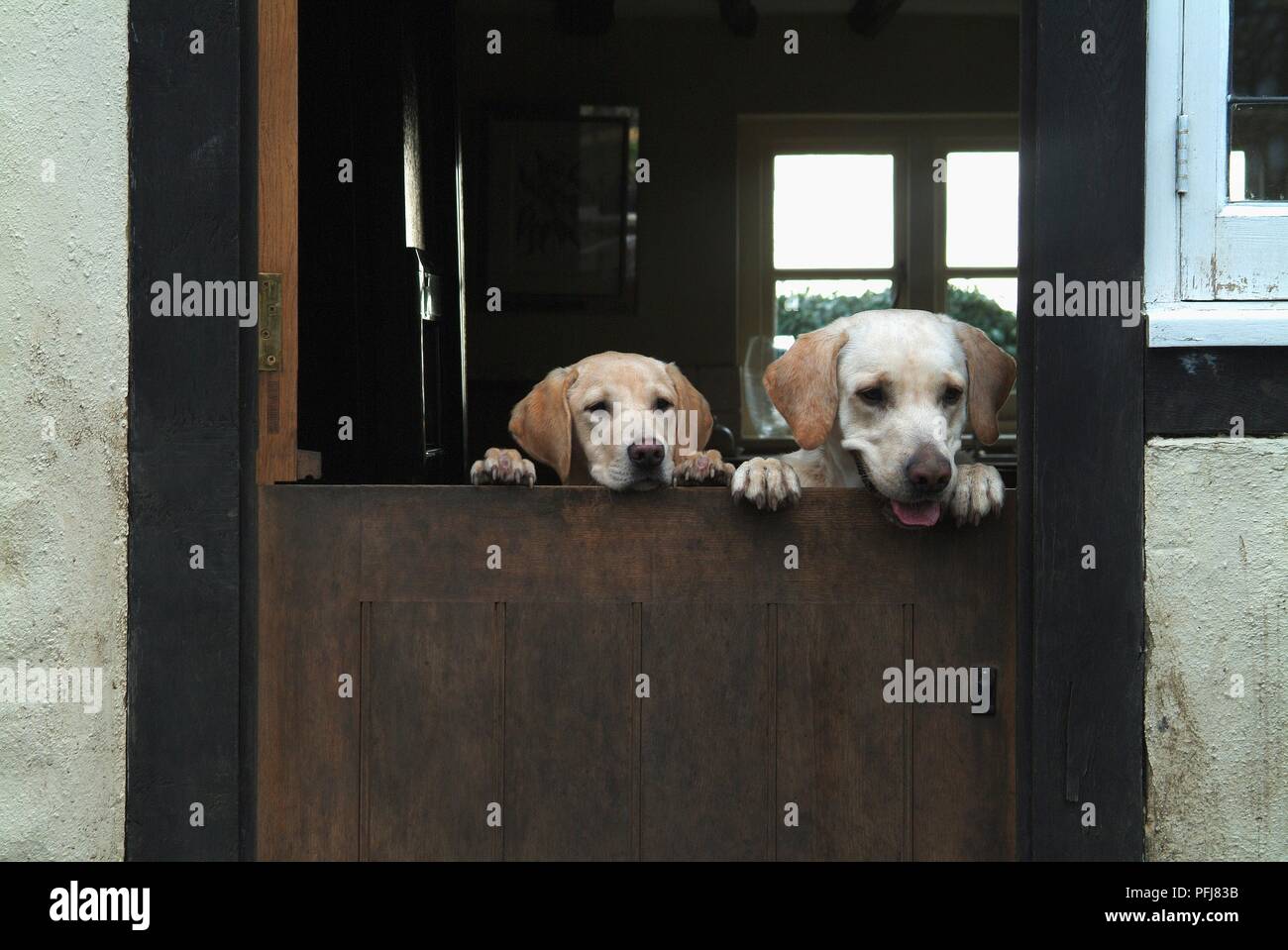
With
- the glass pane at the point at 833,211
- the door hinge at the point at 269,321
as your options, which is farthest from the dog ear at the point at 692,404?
the glass pane at the point at 833,211

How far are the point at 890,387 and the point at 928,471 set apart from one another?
34cm

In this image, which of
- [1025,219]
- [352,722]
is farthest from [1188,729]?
[352,722]

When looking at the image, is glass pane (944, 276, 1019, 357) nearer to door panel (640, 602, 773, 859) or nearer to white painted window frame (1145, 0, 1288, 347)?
white painted window frame (1145, 0, 1288, 347)

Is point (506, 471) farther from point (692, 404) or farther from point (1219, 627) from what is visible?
point (1219, 627)

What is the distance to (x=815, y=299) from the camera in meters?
8.87

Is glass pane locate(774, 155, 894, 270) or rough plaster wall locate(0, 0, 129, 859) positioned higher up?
glass pane locate(774, 155, 894, 270)

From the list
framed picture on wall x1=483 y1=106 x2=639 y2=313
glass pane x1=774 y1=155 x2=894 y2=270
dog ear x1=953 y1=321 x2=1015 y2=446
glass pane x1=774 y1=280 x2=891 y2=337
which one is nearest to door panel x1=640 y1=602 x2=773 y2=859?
dog ear x1=953 y1=321 x2=1015 y2=446

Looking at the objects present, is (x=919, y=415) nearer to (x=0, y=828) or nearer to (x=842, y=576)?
(x=842, y=576)

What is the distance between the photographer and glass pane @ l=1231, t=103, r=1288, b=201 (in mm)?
2506

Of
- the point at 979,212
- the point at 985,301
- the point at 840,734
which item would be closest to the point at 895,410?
the point at 840,734

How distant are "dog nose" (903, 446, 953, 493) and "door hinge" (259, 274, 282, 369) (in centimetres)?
134

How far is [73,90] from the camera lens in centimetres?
251

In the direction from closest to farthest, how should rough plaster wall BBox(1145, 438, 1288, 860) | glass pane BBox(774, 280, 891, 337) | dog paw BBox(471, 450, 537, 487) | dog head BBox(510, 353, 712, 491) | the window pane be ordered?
rough plaster wall BBox(1145, 438, 1288, 860)
dog paw BBox(471, 450, 537, 487)
dog head BBox(510, 353, 712, 491)
the window pane
glass pane BBox(774, 280, 891, 337)

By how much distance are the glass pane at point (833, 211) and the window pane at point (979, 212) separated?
432 mm
